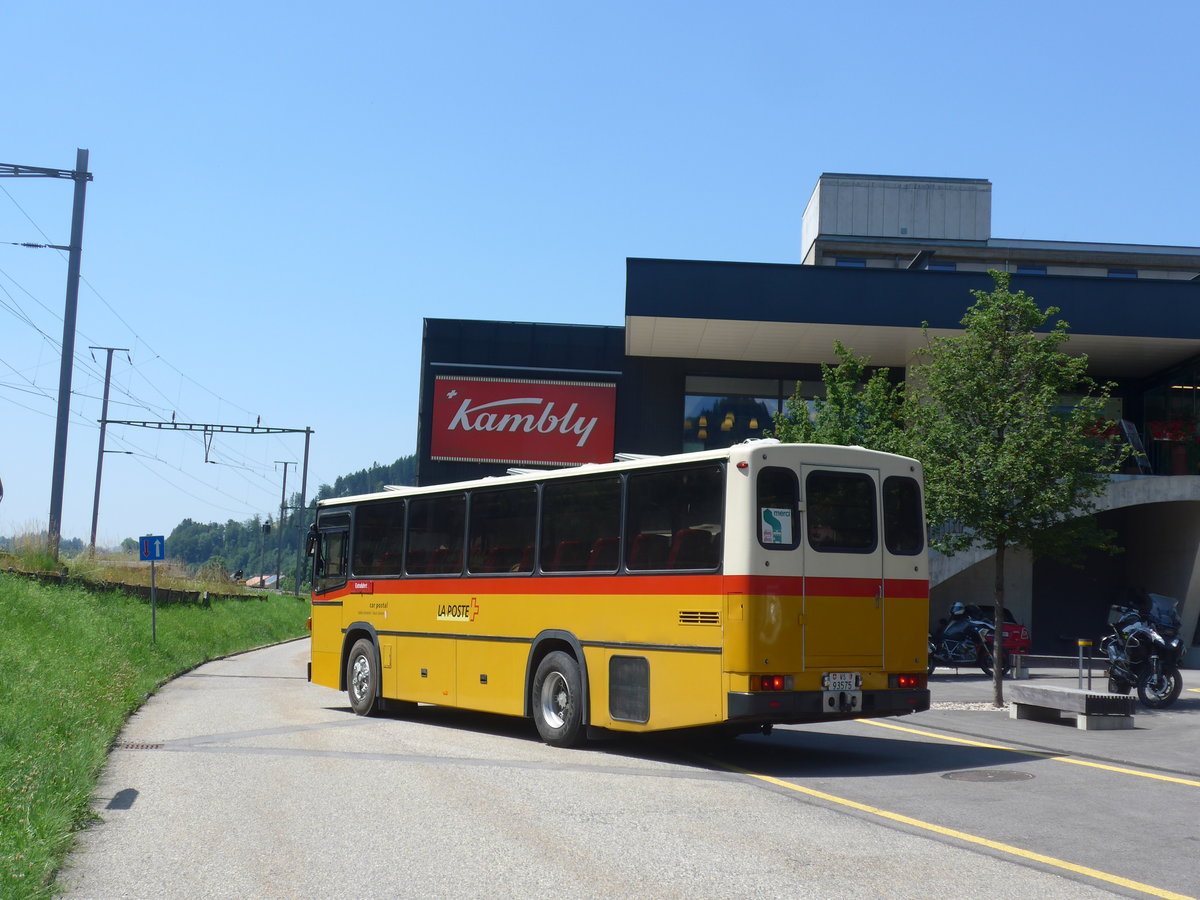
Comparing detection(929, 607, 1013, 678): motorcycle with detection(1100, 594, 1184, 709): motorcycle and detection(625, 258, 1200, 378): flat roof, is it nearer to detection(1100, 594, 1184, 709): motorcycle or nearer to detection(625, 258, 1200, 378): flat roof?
detection(1100, 594, 1184, 709): motorcycle

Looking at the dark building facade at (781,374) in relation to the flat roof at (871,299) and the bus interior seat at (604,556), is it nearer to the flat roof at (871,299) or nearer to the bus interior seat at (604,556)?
the flat roof at (871,299)

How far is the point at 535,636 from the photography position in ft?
45.1

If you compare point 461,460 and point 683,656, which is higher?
point 461,460

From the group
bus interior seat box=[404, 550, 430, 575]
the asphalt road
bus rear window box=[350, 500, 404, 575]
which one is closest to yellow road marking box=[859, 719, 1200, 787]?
the asphalt road

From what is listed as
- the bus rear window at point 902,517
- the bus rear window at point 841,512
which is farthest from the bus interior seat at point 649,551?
the bus rear window at point 902,517

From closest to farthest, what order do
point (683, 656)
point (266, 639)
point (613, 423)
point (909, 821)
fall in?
1. point (909, 821)
2. point (683, 656)
3. point (613, 423)
4. point (266, 639)

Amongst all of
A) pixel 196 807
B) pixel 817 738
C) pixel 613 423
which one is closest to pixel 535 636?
pixel 817 738

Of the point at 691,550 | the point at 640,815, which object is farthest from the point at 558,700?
the point at 640,815

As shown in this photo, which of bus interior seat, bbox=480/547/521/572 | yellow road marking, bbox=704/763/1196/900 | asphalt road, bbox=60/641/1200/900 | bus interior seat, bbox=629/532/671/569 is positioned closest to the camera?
yellow road marking, bbox=704/763/1196/900

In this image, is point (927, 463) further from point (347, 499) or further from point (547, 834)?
point (547, 834)

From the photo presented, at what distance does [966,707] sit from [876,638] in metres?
7.38

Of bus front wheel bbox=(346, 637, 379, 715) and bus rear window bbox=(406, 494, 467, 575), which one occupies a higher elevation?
bus rear window bbox=(406, 494, 467, 575)

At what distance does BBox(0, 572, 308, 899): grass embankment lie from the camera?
7.43 meters

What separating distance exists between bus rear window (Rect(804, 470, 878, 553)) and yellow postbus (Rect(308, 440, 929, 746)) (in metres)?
0.02
